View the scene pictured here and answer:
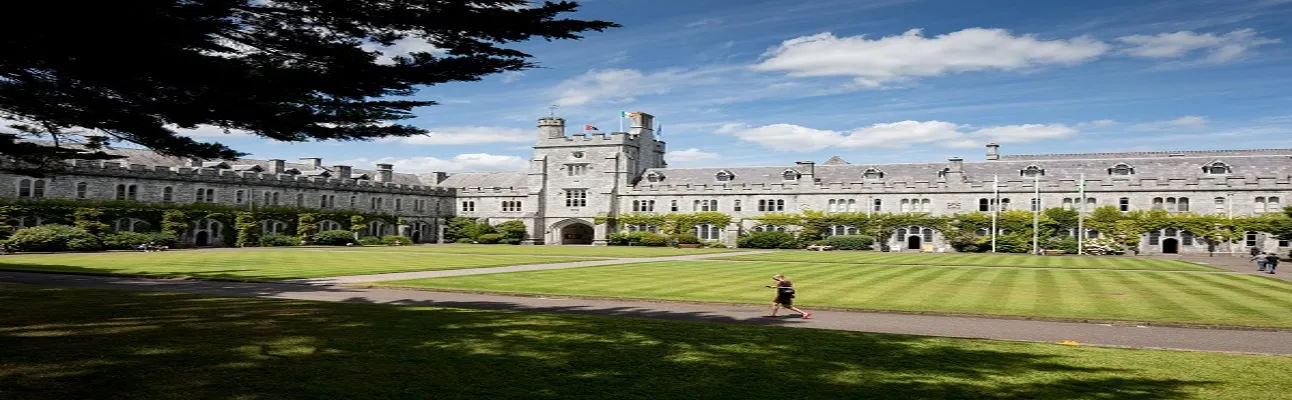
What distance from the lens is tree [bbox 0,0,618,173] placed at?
29.2 feet

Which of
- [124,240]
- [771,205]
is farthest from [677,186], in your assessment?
[124,240]

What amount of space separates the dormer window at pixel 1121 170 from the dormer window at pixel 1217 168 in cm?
484

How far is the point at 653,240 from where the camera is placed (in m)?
71.8

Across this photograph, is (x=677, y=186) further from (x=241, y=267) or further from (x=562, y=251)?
(x=241, y=267)

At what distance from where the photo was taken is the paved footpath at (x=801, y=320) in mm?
14405

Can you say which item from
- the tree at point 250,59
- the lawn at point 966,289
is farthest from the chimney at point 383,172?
the tree at point 250,59

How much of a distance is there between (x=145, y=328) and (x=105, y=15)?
21.4 feet

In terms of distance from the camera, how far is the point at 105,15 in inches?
323

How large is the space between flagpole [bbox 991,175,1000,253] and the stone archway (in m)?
37.4

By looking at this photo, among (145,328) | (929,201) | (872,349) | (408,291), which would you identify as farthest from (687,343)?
(929,201)

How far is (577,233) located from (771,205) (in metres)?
21.0

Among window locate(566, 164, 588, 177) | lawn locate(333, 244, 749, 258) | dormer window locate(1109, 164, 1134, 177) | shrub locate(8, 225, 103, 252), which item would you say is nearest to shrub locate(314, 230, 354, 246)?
lawn locate(333, 244, 749, 258)

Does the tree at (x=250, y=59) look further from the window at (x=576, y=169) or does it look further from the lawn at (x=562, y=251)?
the window at (x=576, y=169)

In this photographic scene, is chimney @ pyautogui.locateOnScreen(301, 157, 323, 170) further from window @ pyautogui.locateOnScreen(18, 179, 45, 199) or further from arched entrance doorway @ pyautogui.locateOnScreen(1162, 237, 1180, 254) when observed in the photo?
arched entrance doorway @ pyautogui.locateOnScreen(1162, 237, 1180, 254)
